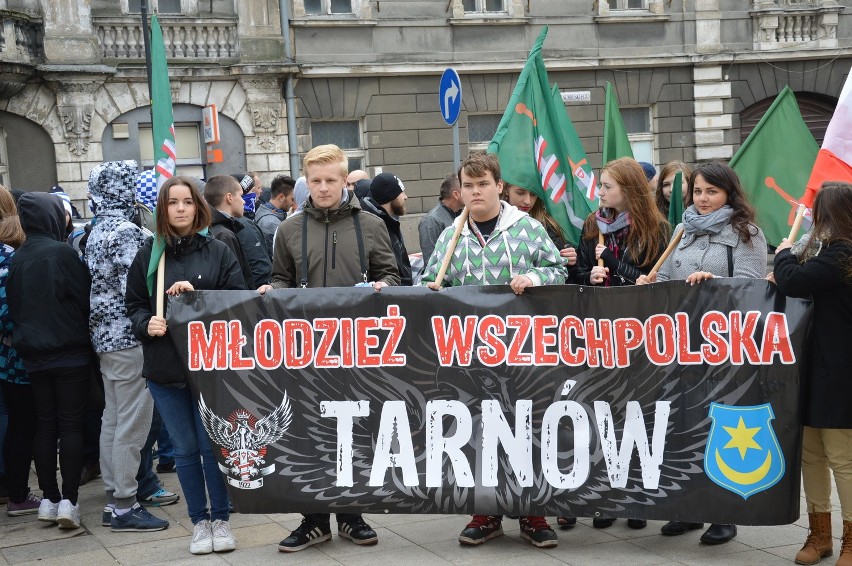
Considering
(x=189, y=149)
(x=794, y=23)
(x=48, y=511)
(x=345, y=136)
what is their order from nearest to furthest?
(x=48, y=511) → (x=189, y=149) → (x=345, y=136) → (x=794, y=23)

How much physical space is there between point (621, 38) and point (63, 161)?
39.9 ft

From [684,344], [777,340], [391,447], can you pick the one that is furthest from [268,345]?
[777,340]

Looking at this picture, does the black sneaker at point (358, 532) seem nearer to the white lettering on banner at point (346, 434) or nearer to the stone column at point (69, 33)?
the white lettering on banner at point (346, 434)

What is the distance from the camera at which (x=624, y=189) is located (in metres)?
5.77

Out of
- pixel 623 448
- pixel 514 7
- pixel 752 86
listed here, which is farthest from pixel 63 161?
pixel 623 448

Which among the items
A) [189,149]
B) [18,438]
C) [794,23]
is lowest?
[18,438]

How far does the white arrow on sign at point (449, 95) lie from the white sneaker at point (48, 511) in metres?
6.57

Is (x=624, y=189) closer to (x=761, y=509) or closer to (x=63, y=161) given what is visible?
(x=761, y=509)

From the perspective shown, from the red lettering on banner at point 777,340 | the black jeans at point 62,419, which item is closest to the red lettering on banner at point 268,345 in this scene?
the black jeans at point 62,419

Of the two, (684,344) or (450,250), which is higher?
(450,250)

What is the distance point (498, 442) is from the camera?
520 centimetres

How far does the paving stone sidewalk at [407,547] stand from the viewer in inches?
202

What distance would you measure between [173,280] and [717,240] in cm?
280

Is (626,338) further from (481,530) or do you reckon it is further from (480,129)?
(480,129)
